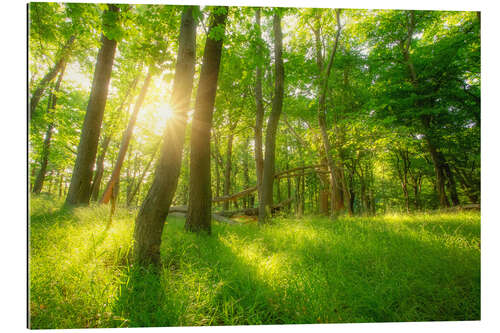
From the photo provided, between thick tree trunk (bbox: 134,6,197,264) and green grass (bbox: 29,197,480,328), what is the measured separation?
0.22 meters

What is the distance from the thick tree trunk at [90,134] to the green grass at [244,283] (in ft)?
6.24

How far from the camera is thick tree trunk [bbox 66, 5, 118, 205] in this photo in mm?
4473

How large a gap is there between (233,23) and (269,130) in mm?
2635

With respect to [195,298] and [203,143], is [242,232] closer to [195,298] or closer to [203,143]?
[203,143]

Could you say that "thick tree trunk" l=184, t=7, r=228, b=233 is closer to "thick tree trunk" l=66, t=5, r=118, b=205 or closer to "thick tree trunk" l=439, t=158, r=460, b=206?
"thick tree trunk" l=66, t=5, r=118, b=205

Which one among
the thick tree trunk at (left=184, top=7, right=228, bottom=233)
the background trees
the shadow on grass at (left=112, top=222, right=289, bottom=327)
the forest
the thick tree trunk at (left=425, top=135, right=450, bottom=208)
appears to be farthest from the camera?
the thick tree trunk at (left=425, top=135, right=450, bottom=208)

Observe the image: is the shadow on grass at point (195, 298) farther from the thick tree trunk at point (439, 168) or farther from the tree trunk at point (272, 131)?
the thick tree trunk at point (439, 168)

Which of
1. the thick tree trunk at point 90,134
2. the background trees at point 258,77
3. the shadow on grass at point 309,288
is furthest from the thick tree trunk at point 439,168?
the thick tree trunk at point 90,134

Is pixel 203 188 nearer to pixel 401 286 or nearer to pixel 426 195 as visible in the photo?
pixel 401 286

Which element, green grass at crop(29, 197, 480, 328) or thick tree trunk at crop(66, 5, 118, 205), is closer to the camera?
green grass at crop(29, 197, 480, 328)

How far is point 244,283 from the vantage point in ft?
6.39

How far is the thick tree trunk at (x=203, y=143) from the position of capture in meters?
3.90

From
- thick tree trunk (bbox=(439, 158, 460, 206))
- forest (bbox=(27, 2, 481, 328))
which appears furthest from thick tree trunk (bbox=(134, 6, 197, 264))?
thick tree trunk (bbox=(439, 158, 460, 206))

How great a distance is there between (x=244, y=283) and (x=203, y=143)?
2.75 meters
